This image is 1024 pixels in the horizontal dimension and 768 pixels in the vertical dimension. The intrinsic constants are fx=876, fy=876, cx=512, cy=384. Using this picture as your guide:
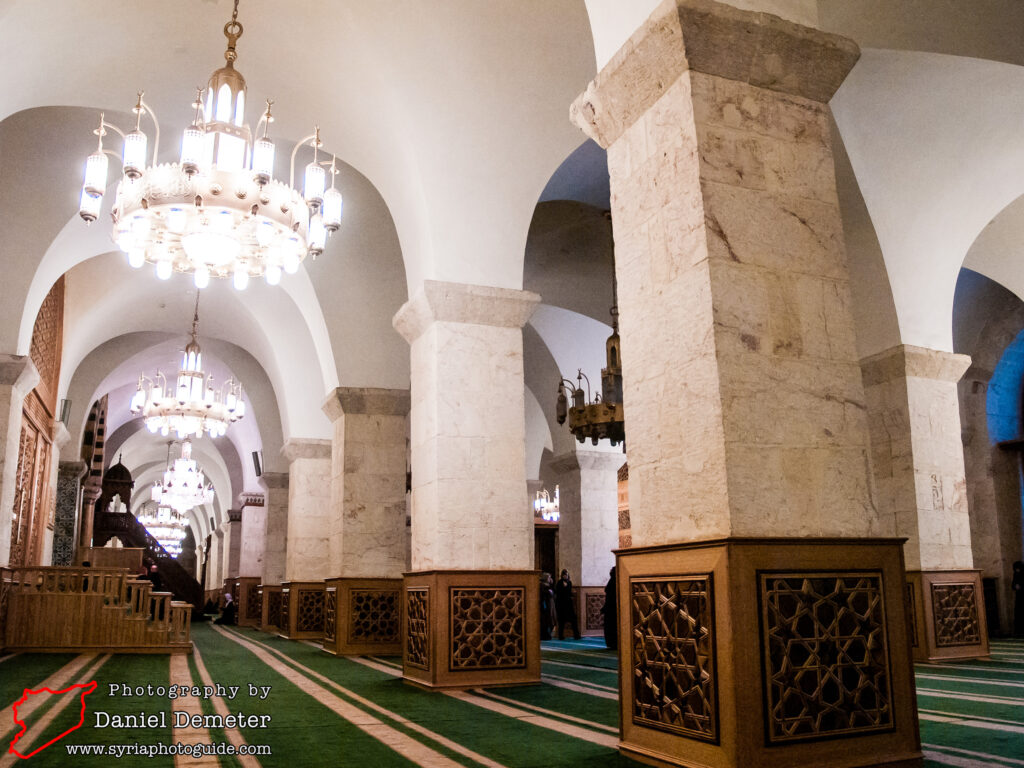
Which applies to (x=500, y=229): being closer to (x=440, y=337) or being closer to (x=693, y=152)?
(x=440, y=337)

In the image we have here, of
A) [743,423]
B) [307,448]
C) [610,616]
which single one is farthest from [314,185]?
[307,448]

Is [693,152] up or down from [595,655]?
up

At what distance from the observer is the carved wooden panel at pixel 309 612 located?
10.5 meters

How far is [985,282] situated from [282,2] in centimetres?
907

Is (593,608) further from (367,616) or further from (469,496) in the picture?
(469,496)

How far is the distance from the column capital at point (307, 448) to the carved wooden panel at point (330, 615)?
3.11 m

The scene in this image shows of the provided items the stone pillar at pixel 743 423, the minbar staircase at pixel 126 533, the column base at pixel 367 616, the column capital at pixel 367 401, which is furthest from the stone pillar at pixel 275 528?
the stone pillar at pixel 743 423

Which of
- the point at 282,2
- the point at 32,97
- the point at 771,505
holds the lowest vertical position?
the point at 771,505

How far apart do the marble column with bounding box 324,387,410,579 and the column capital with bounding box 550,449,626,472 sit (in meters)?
3.53

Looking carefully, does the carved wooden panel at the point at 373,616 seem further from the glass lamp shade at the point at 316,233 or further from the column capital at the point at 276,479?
the column capital at the point at 276,479

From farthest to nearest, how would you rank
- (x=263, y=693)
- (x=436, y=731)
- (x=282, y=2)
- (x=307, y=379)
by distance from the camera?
(x=307, y=379), (x=282, y=2), (x=263, y=693), (x=436, y=731)

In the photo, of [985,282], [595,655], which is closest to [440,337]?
[595,655]

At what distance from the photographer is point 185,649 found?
27.4 ft

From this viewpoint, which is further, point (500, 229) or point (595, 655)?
point (595, 655)
